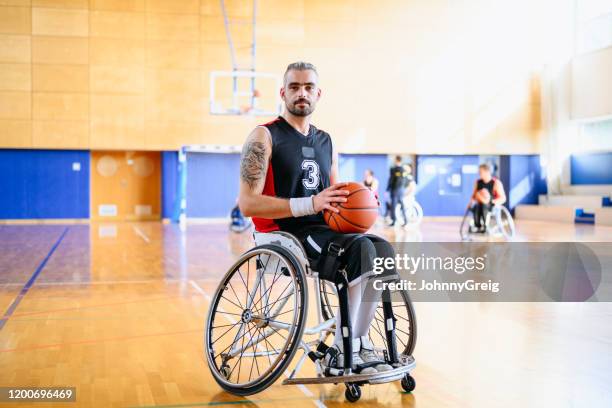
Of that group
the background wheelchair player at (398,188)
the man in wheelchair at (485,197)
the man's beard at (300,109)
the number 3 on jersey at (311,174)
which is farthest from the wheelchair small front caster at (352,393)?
the background wheelchair player at (398,188)

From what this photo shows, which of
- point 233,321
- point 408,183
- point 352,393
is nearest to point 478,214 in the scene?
point 408,183

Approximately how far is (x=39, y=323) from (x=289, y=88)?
2.44 meters

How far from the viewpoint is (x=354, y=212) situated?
2.66m

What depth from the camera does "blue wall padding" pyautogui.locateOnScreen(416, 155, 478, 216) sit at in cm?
1955

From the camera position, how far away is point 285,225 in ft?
9.50

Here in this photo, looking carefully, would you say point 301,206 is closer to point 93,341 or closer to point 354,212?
point 354,212

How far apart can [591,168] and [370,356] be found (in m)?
18.4

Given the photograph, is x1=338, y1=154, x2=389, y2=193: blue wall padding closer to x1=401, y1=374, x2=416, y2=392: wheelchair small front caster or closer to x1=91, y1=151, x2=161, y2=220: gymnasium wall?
x1=91, y1=151, x2=161, y2=220: gymnasium wall

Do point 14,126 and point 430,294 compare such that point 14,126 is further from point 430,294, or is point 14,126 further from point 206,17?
point 430,294

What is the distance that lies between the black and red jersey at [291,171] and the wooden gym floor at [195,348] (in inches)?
26.4

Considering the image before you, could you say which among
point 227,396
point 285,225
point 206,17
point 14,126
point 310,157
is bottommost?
point 227,396

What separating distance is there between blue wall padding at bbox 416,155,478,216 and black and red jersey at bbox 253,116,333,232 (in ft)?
54.9

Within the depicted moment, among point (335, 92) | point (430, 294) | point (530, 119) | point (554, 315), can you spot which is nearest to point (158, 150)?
point (335, 92)

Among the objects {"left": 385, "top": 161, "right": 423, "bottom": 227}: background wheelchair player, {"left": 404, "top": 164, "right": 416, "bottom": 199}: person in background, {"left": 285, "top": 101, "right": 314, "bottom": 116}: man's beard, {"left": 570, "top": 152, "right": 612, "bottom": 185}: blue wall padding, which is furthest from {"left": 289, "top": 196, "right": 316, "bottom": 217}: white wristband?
{"left": 570, "top": 152, "right": 612, "bottom": 185}: blue wall padding
